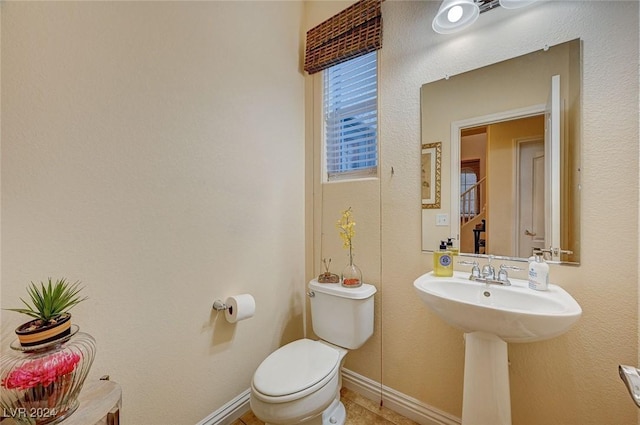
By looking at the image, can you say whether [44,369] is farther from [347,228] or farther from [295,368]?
[347,228]

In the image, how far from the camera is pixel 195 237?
1290 millimetres

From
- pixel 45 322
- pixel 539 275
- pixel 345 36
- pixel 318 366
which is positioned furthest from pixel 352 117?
pixel 45 322

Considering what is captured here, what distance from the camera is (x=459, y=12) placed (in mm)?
1215

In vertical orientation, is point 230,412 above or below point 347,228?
below

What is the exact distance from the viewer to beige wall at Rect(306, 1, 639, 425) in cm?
98

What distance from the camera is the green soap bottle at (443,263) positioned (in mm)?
1274

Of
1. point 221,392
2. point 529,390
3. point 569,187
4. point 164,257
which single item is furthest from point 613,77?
point 221,392

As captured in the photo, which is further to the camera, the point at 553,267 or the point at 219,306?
the point at 219,306

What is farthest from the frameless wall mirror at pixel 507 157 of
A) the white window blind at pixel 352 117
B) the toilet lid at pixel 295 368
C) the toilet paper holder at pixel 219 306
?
the toilet paper holder at pixel 219 306

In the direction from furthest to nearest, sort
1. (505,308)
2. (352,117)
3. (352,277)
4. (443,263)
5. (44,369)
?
1. (352,117)
2. (352,277)
3. (443,263)
4. (505,308)
5. (44,369)

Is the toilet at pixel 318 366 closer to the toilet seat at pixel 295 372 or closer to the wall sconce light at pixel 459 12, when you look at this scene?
the toilet seat at pixel 295 372

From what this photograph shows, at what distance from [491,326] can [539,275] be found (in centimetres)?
34

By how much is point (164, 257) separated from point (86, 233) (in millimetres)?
294

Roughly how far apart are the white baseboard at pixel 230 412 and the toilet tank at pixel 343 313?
55 centimetres
